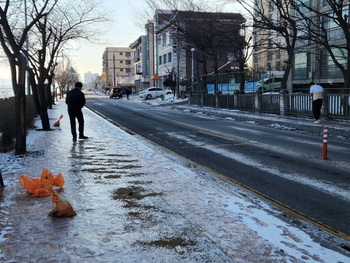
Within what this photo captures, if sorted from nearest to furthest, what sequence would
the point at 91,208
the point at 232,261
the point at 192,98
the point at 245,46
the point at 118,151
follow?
the point at 232,261, the point at 91,208, the point at 118,151, the point at 245,46, the point at 192,98

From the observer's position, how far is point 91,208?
17.3 feet

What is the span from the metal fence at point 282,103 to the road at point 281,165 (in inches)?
123

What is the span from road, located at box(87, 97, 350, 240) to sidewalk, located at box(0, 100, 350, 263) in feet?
1.62

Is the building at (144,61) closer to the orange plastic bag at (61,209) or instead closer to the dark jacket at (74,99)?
the dark jacket at (74,99)

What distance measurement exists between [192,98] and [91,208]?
30.1 meters

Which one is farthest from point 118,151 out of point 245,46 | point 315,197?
point 245,46

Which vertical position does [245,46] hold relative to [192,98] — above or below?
above

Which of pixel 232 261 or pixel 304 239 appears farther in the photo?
pixel 304 239

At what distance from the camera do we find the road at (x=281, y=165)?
5684mm

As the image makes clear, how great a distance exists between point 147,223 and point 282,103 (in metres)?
17.3

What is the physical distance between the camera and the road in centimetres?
568

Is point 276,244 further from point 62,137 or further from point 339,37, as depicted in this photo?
point 339,37

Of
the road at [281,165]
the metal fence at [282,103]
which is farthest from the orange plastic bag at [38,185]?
the metal fence at [282,103]

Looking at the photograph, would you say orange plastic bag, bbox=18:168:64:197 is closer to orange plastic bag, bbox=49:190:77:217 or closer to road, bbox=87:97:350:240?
orange plastic bag, bbox=49:190:77:217
